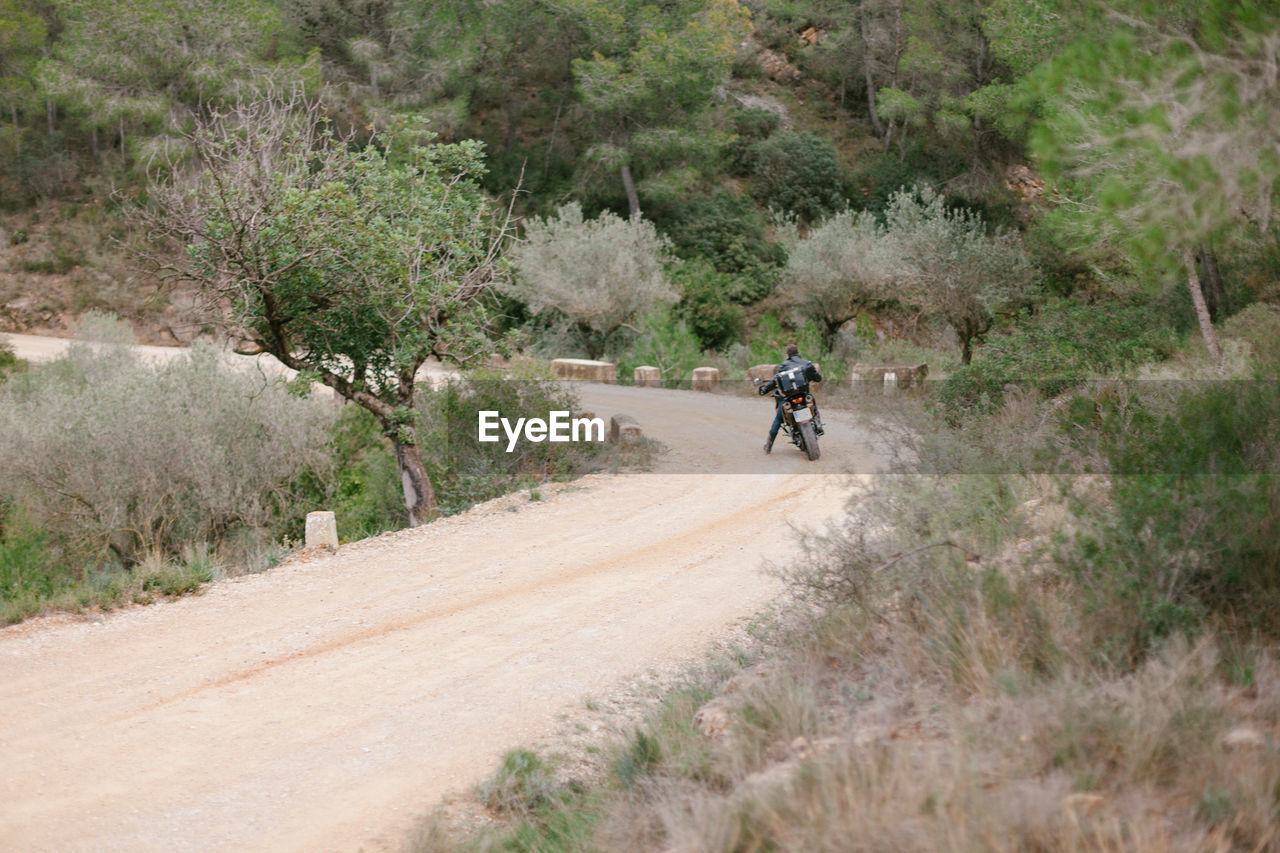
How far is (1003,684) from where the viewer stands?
14.2 feet

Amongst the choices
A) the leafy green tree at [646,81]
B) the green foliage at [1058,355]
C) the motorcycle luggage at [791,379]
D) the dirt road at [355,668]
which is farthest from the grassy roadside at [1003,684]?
the leafy green tree at [646,81]

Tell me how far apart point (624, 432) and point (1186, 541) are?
34.8 feet

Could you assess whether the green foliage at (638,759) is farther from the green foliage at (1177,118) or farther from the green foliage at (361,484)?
the green foliage at (361,484)

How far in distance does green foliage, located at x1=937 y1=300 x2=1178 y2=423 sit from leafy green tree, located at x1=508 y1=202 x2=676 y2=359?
12340 millimetres

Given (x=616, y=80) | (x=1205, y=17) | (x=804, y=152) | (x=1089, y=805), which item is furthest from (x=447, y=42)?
(x=1089, y=805)

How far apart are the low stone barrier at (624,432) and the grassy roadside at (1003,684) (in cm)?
800

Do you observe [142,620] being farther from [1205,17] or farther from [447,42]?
[447,42]

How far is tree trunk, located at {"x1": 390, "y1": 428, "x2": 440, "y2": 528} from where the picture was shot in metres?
12.5

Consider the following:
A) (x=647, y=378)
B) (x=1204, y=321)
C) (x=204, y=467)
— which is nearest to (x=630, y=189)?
(x=647, y=378)

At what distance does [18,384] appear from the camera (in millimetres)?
17375

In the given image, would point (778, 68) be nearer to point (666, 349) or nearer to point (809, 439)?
point (666, 349)

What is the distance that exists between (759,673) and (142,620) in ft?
17.8

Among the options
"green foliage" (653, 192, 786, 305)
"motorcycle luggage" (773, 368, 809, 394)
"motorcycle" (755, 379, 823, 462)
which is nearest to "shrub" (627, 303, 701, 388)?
"green foliage" (653, 192, 786, 305)

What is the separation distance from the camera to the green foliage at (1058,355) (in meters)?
13.2
